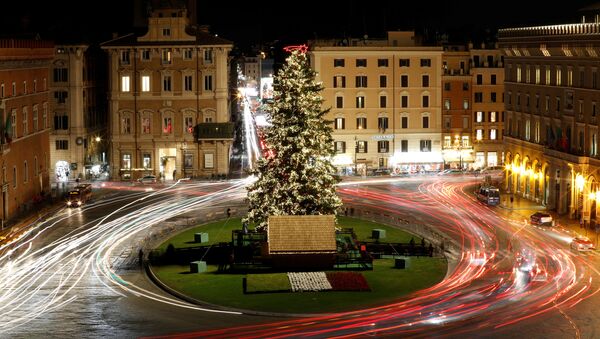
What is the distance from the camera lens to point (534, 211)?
3351 inches

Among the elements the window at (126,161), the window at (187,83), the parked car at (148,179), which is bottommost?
the parked car at (148,179)

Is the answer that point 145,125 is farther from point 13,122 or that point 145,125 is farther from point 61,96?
point 13,122

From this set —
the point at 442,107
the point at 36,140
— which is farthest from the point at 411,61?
the point at 36,140

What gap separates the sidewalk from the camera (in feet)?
246

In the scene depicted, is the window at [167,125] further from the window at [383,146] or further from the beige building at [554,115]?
the beige building at [554,115]

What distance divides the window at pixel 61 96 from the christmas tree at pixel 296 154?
48.4 m

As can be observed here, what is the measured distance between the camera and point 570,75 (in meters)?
83.9

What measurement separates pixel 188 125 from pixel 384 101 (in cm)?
2169

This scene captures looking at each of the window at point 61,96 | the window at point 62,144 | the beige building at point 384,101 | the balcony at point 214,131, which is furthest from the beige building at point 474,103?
the window at point 61,96

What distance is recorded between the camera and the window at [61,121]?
110 m

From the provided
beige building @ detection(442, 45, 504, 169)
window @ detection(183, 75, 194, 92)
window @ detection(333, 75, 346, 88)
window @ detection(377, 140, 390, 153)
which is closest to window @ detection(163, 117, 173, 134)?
window @ detection(183, 75, 194, 92)

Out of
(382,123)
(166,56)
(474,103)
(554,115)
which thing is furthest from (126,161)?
(554,115)

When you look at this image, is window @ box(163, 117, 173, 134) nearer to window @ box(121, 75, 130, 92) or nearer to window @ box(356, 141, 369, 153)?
window @ box(121, 75, 130, 92)

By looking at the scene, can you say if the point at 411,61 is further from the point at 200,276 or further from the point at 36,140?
the point at 200,276
